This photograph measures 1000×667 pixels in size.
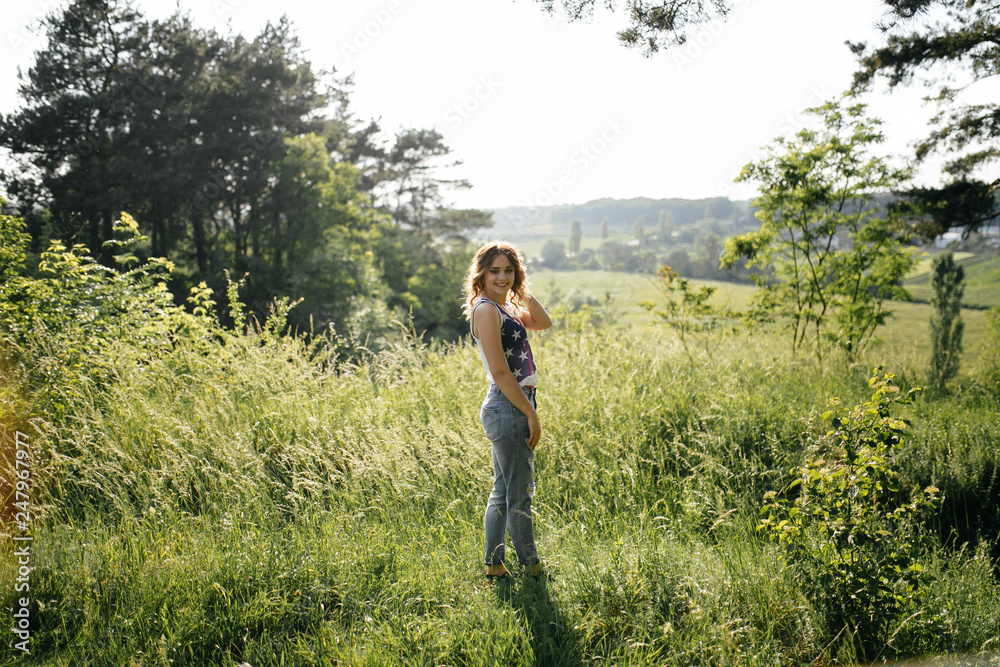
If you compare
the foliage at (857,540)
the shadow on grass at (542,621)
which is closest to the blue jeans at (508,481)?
the shadow on grass at (542,621)

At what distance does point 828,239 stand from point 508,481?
745 cm

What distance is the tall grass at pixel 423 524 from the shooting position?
2.24 metres

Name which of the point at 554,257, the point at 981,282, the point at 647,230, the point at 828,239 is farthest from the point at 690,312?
the point at 647,230

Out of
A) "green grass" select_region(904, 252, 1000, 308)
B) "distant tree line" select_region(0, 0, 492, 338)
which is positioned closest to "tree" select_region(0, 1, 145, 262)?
"distant tree line" select_region(0, 0, 492, 338)

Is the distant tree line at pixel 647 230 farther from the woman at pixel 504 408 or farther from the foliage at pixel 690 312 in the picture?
the woman at pixel 504 408

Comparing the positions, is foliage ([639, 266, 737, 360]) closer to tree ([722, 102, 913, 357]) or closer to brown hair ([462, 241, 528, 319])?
tree ([722, 102, 913, 357])

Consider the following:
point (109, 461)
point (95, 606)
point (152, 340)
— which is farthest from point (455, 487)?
point (152, 340)

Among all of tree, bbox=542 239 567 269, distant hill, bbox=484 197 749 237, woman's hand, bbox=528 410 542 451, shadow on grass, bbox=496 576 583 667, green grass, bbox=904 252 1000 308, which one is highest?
distant hill, bbox=484 197 749 237

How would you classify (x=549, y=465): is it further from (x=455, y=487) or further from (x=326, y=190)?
(x=326, y=190)

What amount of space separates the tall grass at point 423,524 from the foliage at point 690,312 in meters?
1.89

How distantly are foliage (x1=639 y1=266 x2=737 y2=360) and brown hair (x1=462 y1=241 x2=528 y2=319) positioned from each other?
4.38m

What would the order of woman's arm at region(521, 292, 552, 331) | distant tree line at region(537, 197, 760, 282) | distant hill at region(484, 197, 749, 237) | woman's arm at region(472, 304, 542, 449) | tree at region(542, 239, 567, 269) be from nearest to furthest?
woman's arm at region(472, 304, 542, 449), woman's arm at region(521, 292, 552, 331), distant tree line at region(537, 197, 760, 282), distant hill at region(484, 197, 749, 237), tree at region(542, 239, 567, 269)

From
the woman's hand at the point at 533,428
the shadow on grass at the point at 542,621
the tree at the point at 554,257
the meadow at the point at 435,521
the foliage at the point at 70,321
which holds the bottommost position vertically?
the shadow on grass at the point at 542,621

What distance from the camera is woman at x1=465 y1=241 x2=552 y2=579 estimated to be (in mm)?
2570
